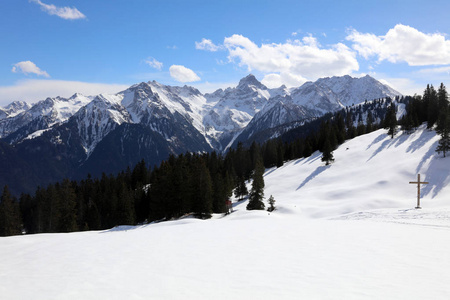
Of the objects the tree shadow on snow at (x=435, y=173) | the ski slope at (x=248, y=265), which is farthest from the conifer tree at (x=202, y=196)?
the tree shadow on snow at (x=435, y=173)

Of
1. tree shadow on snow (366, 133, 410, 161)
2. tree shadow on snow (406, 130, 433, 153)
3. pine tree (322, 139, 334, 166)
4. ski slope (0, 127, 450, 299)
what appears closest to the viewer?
ski slope (0, 127, 450, 299)

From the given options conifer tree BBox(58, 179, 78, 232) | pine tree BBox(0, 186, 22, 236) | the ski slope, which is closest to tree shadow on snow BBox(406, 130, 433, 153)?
the ski slope

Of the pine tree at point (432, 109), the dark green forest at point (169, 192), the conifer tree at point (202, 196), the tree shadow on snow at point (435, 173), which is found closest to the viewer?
the conifer tree at point (202, 196)

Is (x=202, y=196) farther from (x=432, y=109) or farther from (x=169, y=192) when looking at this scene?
(x=432, y=109)

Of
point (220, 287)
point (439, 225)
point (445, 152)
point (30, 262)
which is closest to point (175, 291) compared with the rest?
point (220, 287)

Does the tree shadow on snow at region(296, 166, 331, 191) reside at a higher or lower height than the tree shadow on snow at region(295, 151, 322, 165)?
lower

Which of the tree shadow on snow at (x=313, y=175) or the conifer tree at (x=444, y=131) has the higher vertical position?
the conifer tree at (x=444, y=131)

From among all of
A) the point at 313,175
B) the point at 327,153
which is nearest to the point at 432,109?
the point at 327,153

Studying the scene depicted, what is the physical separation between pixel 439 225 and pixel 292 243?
1289 cm

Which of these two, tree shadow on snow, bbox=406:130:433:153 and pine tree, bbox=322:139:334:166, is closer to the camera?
tree shadow on snow, bbox=406:130:433:153

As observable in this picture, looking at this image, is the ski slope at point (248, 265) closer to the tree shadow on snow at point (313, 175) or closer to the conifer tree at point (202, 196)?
the conifer tree at point (202, 196)

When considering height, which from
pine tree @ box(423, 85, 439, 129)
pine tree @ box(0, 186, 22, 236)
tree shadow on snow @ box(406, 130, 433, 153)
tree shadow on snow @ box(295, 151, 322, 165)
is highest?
pine tree @ box(423, 85, 439, 129)

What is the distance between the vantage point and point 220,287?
8734mm

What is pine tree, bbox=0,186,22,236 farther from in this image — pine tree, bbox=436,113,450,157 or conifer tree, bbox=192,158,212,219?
pine tree, bbox=436,113,450,157
